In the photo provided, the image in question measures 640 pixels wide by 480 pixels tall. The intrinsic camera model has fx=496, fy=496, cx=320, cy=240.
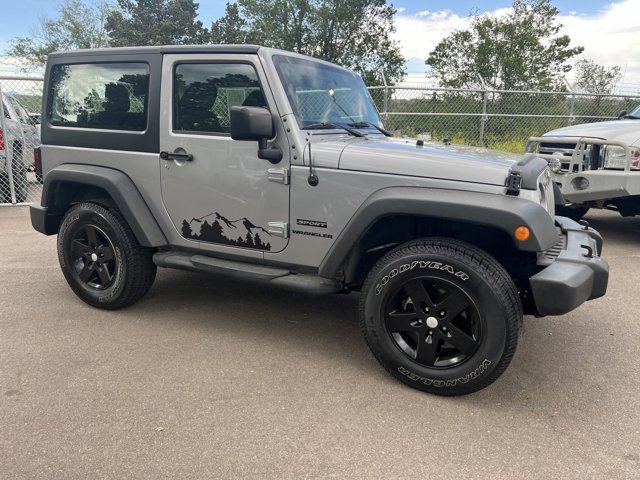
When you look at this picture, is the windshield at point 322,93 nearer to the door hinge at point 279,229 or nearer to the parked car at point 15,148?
the door hinge at point 279,229

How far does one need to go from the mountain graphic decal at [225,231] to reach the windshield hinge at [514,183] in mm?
1516

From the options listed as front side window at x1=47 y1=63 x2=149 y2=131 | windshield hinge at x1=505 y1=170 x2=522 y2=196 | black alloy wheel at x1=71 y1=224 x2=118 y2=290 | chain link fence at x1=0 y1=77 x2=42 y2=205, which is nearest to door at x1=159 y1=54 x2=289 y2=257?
front side window at x1=47 y1=63 x2=149 y2=131

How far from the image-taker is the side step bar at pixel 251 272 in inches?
124

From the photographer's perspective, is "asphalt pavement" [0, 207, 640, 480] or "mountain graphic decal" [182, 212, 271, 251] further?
"mountain graphic decal" [182, 212, 271, 251]

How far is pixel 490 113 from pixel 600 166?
682cm

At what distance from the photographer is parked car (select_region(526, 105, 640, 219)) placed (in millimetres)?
5441

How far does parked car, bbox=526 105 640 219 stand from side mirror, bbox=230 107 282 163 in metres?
3.55

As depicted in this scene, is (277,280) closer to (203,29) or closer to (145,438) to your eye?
(145,438)

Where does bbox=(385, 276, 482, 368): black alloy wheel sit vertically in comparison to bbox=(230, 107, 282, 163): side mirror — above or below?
below

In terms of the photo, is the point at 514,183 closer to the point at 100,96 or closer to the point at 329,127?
the point at 329,127

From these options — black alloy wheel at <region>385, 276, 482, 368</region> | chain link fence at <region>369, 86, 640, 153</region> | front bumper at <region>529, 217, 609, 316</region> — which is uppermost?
chain link fence at <region>369, 86, 640, 153</region>

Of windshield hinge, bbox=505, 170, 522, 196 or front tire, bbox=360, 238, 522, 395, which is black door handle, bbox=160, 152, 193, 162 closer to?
front tire, bbox=360, 238, 522, 395

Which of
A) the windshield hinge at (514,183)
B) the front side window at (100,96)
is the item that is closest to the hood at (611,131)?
the windshield hinge at (514,183)

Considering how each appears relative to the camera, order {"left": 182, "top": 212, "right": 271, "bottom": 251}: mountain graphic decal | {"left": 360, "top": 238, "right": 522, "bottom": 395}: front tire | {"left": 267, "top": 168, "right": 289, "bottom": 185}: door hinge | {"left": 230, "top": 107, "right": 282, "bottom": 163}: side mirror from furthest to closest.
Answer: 1. {"left": 182, "top": 212, "right": 271, "bottom": 251}: mountain graphic decal
2. {"left": 267, "top": 168, "right": 289, "bottom": 185}: door hinge
3. {"left": 230, "top": 107, "right": 282, "bottom": 163}: side mirror
4. {"left": 360, "top": 238, "right": 522, "bottom": 395}: front tire
